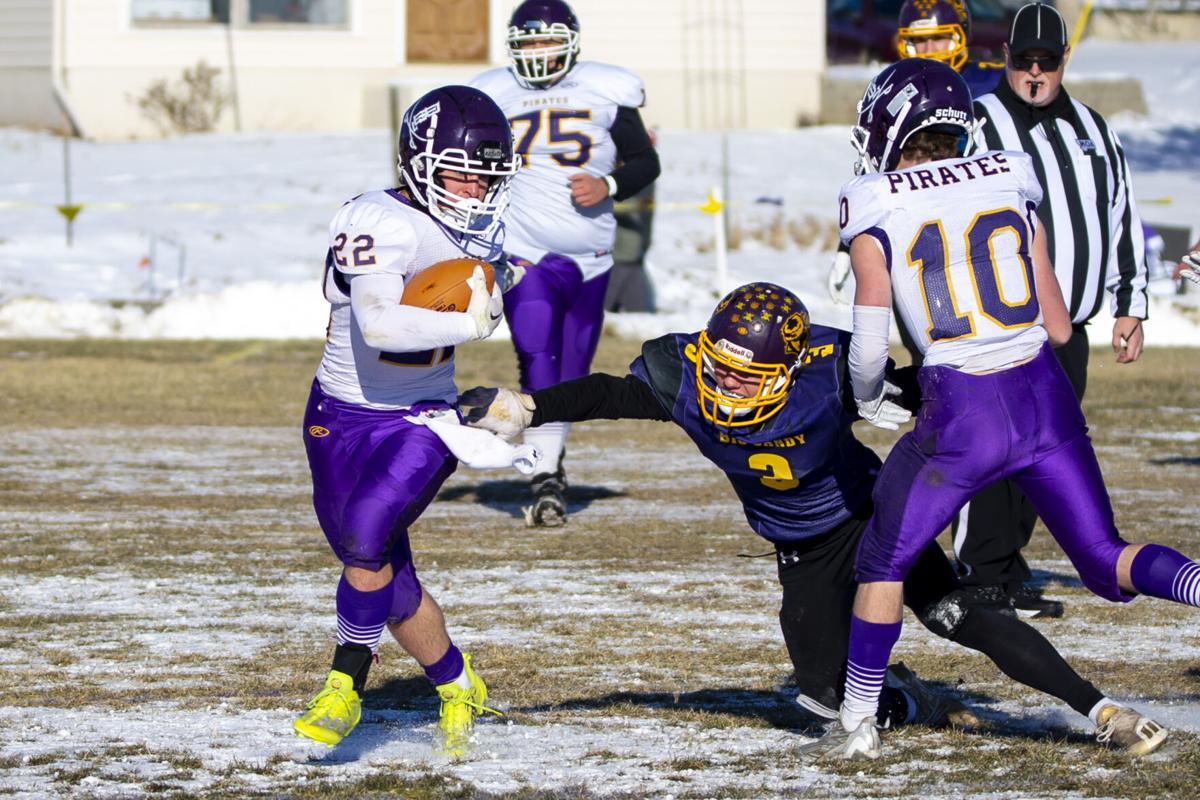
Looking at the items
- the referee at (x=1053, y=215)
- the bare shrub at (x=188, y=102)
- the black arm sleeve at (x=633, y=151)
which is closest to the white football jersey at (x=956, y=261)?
the referee at (x=1053, y=215)

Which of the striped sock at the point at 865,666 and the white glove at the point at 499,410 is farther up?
the white glove at the point at 499,410

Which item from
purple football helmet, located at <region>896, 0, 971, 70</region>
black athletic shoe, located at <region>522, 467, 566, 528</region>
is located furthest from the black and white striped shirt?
black athletic shoe, located at <region>522, 467, 566, 528</region>

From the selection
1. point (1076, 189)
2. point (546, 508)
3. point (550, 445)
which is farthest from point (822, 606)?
point (550, 445)

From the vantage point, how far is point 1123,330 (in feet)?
19.8

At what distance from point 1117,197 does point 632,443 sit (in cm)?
461

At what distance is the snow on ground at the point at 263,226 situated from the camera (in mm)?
14977

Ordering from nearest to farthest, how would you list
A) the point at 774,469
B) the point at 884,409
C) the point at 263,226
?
the point at 884,409, the point at 774,469, the point at 263,226

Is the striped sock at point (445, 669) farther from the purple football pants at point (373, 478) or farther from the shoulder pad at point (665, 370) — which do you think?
the shoulder pad at point (665, 370)

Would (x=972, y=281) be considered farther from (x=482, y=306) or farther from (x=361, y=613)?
(x=361, y=613)

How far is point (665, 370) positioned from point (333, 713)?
1166mm

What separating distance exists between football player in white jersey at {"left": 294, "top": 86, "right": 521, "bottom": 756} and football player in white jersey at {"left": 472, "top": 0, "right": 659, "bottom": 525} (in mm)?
3092

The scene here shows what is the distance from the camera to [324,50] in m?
22.2

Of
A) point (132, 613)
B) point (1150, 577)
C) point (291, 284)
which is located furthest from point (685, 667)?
point (291, 284)

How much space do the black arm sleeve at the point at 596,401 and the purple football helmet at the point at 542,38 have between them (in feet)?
12.0
